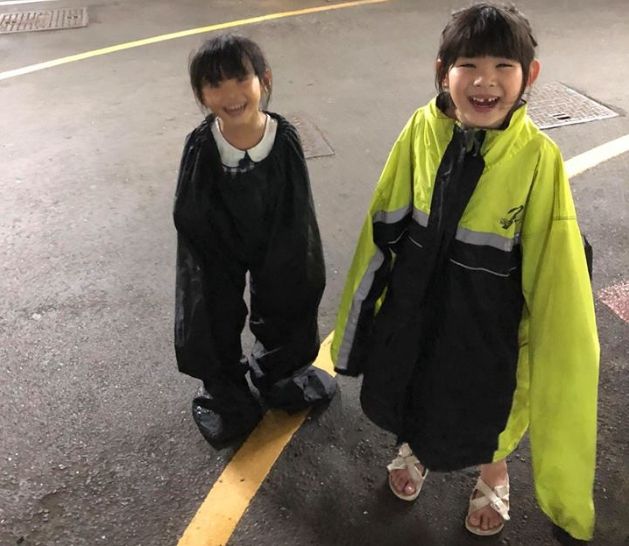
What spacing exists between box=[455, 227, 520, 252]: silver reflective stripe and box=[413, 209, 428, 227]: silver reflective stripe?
0.09m

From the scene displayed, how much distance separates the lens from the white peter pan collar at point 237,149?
1791mm

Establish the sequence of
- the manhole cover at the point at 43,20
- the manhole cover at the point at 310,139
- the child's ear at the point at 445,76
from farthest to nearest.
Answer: the manhole cover at the point at 43,20
the manhole cover at the point at 310,139
the child's ear at the point at 445,76

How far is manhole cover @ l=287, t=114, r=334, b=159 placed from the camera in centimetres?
414

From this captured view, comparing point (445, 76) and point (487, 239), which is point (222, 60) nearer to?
point (445, 76)

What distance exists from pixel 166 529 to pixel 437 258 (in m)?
1.25

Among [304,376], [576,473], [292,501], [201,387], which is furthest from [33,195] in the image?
[576,473]

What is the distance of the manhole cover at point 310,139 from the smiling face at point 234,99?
2385 mm

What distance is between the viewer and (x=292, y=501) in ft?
7.02

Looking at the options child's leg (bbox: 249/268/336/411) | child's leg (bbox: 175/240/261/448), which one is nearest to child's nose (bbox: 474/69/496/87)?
child's leg (bbox: 249/268/336/411)

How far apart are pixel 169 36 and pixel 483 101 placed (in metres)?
5.56

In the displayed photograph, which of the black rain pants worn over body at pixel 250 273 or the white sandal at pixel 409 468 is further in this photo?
the white sandal at pixel 409 468

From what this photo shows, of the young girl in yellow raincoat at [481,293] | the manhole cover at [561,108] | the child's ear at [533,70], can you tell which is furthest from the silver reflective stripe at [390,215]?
the manhole cover at [561,108]

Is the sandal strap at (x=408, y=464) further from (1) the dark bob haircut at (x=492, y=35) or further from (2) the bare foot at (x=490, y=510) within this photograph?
(1) the dark bob haircut at (x=492, y=35)

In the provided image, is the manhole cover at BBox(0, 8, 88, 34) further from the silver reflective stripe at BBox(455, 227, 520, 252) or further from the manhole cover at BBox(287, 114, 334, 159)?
the silver reflective stripe at BBox(455, 227, 520, 252)
